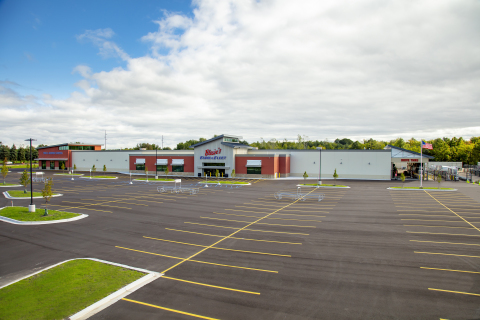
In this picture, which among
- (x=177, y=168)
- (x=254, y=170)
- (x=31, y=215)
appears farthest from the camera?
(x=177, y=168)

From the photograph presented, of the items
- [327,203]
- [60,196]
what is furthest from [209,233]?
[60,196]

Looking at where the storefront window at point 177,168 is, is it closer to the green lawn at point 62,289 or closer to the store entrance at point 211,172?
the store entrance at point 211,172

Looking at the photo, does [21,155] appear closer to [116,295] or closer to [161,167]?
[161,167]

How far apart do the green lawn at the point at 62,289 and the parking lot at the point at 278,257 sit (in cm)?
88

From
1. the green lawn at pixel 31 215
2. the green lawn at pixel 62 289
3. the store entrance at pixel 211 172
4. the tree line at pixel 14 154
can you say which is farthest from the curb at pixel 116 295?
the tree line at pixel 14 154

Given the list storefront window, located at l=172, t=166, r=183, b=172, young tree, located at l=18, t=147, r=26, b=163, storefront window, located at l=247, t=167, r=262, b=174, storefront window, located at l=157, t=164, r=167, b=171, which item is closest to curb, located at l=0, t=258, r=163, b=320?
storefront window, located at l=247, t=167, r=262, b=174

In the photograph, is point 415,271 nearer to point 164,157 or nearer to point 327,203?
point 327,203

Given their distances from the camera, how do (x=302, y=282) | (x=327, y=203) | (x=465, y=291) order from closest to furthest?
(x=465, y=291) < (x=302, y=282) < (x=327, y=203)

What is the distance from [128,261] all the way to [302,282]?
7.29m

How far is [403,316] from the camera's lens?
24.0 ft

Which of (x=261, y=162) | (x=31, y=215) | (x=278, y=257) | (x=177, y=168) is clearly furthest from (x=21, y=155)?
(x=278, y=257)

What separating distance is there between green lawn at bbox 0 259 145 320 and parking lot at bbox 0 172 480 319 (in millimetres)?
879

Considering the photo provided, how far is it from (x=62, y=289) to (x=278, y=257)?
8161mm

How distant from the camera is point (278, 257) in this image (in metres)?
11.6
